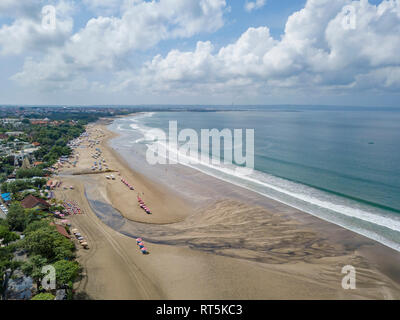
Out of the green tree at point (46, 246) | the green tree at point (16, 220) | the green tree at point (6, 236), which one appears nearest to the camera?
the green tree at point (46, 246)

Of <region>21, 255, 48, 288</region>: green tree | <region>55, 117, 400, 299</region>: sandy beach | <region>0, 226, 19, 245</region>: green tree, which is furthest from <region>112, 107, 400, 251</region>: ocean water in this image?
<region>0, 226, 19, 245</region>: green tree

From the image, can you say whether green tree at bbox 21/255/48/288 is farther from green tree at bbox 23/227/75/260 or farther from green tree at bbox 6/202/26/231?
green tree at bbox 6/202/26/231

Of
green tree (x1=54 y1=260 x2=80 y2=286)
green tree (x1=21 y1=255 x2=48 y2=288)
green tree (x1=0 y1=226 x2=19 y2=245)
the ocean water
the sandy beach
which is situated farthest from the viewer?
the ocean water

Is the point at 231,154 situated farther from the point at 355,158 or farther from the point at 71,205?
the point at 71,205

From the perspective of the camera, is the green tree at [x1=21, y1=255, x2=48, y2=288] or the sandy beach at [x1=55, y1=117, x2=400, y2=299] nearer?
the green tree at [x1=21, y1=255, x2=48, y2=288]

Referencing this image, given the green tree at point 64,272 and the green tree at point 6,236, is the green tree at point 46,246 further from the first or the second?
the green tree at point 6,236

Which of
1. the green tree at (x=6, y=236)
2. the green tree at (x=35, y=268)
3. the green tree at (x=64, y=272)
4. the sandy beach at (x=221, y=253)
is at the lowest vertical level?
the sandy beach at (x=221, y=253)

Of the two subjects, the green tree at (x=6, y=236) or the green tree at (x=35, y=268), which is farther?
the green tree at (x=6, y=236)

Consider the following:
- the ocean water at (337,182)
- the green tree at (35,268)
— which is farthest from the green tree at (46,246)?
the ocean water at (337,182)
